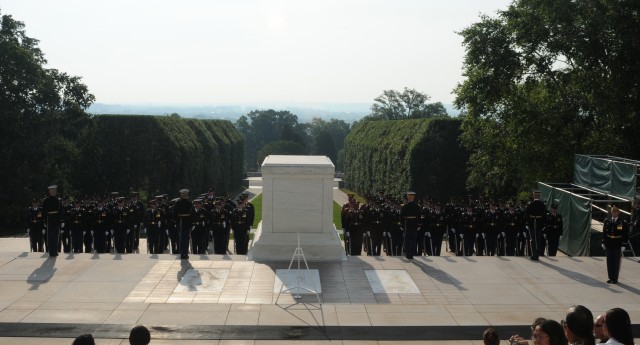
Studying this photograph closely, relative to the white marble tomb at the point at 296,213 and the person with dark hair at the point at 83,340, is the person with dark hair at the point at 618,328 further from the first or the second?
the white marble tomb at the point at 296,213

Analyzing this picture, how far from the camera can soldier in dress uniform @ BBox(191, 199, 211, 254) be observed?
15562 mm

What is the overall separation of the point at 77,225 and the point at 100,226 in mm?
542

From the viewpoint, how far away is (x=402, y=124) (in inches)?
1624

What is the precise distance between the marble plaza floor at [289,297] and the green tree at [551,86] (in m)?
10.1

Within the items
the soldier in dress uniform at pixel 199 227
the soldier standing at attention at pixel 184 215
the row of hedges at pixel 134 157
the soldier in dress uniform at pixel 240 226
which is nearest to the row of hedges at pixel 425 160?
the row of hedges at pixel 134 157

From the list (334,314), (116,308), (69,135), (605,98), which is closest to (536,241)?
(334,314)

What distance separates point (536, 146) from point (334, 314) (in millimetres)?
16795

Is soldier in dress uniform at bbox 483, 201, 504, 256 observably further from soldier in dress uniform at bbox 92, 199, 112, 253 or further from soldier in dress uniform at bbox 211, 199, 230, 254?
soldier in dress uniform at bbox 92, 199, 112, 253

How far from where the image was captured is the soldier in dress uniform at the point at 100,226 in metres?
16.1

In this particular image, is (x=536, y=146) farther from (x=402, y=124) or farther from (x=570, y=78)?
(x=402, y=124)

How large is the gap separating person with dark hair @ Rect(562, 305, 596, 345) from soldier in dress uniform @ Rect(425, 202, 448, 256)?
37.6 feet

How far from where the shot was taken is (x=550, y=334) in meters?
4.75

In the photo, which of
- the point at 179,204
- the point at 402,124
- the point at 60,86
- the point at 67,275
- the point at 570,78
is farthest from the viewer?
the point at 402,124

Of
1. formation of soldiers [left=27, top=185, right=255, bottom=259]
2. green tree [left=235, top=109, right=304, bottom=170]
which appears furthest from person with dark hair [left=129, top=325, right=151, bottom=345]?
green tree [left=235, top=109, right=304, bottom=170]
